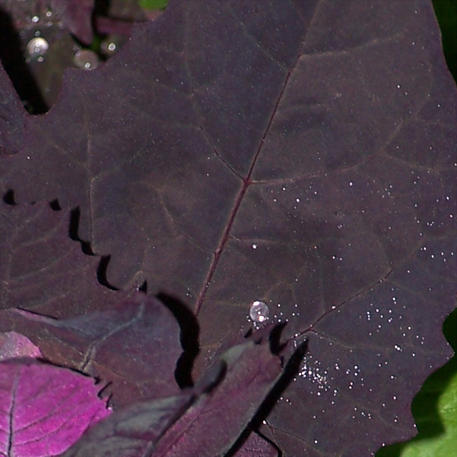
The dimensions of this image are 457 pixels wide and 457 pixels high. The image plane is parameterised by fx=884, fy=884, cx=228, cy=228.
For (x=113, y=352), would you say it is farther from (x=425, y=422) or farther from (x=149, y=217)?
(x=425, y=422)

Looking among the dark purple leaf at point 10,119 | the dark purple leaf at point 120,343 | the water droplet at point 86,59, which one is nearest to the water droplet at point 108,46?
the water droplet at point 86,59

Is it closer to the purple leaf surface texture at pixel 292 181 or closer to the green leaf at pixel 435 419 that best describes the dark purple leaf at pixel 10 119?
the purple leaf surface texture at pixel 292 181

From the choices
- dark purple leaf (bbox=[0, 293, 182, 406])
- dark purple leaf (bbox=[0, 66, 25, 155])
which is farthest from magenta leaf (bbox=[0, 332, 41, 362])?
dark purple leaf (bbox=[0, 66, 25, 155])

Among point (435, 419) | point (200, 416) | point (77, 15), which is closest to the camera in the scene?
point (200, 416)

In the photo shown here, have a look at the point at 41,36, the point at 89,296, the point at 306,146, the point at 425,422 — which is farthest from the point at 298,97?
the point at 41,36

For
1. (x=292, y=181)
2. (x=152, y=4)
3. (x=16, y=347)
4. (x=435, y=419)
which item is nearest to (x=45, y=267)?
(x=16, y=347)

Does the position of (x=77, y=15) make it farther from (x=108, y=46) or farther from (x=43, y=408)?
(x=43, y=408)

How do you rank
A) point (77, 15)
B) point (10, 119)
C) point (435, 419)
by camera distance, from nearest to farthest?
point (10, 119)
point (435, 419)
point (77, 15)
